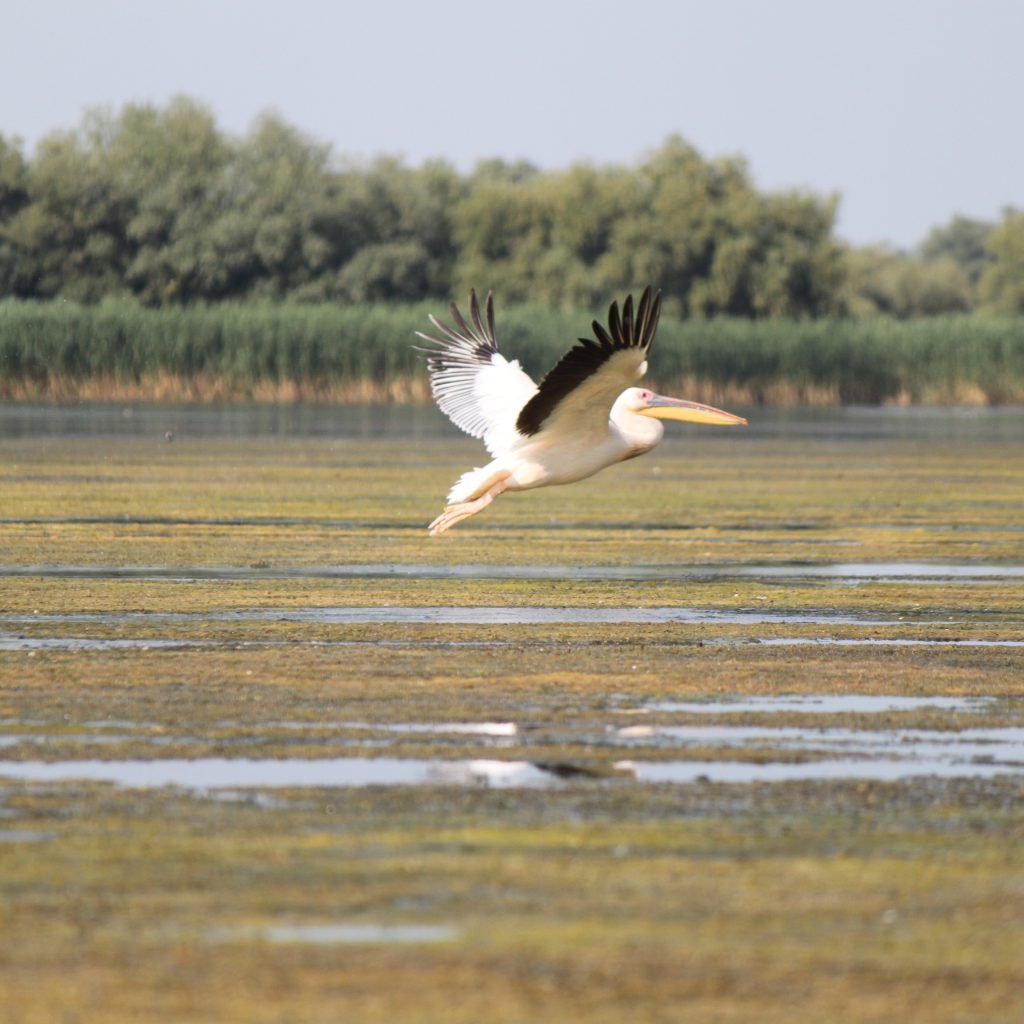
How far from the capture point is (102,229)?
69.1 meters

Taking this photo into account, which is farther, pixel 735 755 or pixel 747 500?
pixel 747 500

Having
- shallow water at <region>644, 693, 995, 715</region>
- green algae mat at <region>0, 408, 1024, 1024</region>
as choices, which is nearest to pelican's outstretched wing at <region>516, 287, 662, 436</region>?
green algae mat at <region>0, 408, 1024, 1024</region>

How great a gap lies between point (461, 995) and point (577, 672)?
4608 millimetres

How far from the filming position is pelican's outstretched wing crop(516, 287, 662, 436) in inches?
426

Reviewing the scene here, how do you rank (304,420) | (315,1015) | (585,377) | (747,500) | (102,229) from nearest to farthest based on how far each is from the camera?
(315,1015) → (585,377) → (747,500) → (304,420) → (102,229)

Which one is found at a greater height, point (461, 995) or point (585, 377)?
point (585, 377)

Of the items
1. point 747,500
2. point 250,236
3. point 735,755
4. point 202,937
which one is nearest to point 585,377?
point 735,755

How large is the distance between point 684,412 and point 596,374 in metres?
1.60

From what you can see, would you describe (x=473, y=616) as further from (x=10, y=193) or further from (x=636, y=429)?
(x=10, y=193)

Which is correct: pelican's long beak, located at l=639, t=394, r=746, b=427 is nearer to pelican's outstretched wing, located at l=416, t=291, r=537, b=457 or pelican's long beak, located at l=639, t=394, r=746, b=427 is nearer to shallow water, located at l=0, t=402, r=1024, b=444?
pelican's outstretched wing, located at l=416, t=291, r=537, b=457

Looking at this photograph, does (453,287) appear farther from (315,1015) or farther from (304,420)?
(315,1015)

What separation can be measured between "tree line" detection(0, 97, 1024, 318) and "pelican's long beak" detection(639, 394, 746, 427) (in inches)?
2157

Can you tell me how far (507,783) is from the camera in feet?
22.7

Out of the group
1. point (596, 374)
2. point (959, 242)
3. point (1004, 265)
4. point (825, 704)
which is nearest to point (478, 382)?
point (596, 374)
